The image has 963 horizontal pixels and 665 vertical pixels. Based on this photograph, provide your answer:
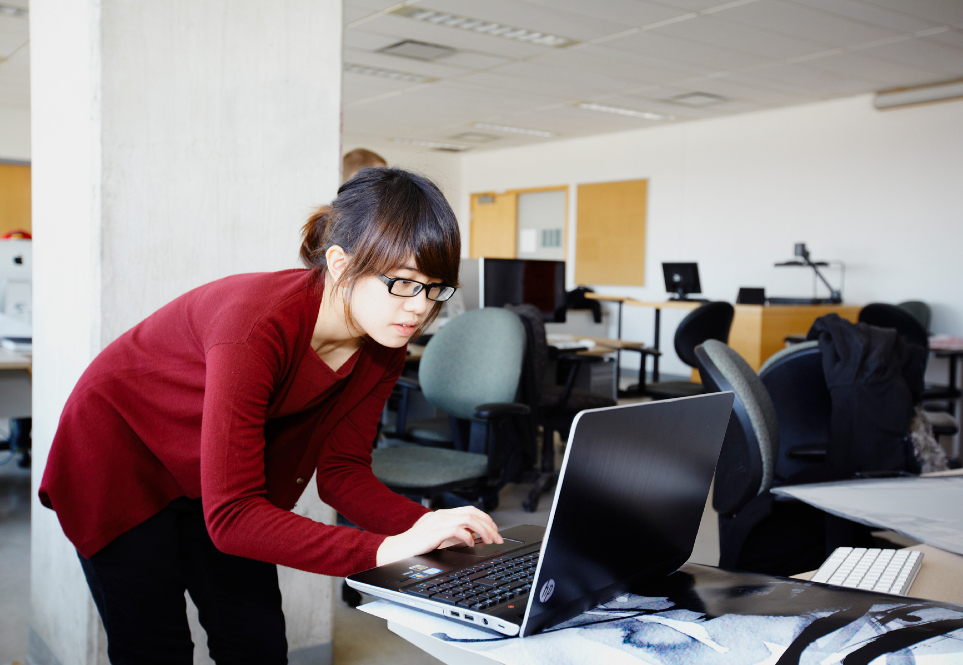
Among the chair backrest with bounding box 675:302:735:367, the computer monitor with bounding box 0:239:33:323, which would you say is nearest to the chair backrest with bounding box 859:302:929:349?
the chair backrest with bounding box 675:302:735:367

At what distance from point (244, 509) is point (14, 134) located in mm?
9028

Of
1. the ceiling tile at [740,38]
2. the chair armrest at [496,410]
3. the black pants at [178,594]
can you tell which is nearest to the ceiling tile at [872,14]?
the ceiling tile at [740,38]

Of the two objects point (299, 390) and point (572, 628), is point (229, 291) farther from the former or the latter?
point (572, 628)

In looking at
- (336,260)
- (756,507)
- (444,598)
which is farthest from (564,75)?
(444,598)

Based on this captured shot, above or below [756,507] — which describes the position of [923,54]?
above

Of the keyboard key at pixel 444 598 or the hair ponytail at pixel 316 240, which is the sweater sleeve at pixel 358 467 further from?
the keyboard key at pixel 444 598

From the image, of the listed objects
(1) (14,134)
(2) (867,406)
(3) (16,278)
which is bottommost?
(2) (867,406)

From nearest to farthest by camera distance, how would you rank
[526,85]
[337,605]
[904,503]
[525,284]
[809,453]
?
1. [904,503]
2. [809,453]
3. [337,605]
4. [525,284]
5. [526,85]

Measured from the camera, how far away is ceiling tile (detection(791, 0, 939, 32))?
4.58 meters

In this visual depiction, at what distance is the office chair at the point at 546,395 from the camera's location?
128 inches

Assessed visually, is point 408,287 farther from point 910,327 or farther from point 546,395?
point 910,327

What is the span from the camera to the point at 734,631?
30.4 inches

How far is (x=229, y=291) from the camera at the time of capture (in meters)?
1.07

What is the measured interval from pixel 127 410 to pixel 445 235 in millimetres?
576
